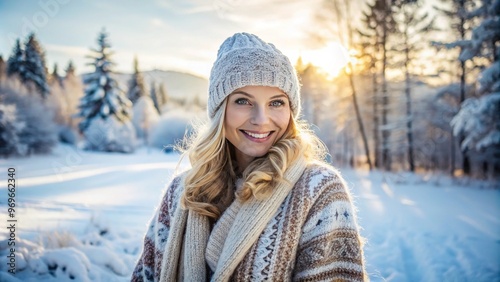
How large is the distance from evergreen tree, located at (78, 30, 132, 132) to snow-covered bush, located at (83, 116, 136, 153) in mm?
1596

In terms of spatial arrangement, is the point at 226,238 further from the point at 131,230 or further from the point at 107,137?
the point at 107,137

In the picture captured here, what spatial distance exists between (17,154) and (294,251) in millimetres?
11518

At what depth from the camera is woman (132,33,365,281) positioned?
1432mm

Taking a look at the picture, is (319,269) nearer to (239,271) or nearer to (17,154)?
(239,271)

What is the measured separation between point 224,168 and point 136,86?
37.9 metres

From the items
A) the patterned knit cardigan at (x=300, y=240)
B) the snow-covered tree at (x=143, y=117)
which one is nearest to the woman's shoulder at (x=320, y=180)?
the patterned knit cardigan at (x=300, y=240)

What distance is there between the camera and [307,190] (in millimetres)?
1520

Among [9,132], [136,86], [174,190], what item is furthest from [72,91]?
[174,190]

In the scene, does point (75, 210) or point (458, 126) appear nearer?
point (75, 210)

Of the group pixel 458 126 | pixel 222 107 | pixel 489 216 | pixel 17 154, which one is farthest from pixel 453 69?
pixel 17 154

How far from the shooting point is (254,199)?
162cm

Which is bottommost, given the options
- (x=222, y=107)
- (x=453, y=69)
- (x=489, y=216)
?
(x=489, y=216)

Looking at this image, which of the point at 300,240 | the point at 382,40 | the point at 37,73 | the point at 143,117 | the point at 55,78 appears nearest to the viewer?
the point at 300,240

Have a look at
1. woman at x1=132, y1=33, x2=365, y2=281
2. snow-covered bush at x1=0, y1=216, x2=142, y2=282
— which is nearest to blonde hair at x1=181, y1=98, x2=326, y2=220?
woman at x1=132, y1=33, x2=365, y2=281
